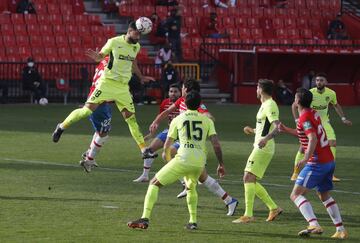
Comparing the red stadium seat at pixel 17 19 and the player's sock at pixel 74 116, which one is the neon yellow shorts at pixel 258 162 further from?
the red stadium seat at pixel 17 19

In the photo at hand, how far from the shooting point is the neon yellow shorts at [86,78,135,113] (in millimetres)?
18734

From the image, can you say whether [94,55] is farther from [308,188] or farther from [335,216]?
[335,216]

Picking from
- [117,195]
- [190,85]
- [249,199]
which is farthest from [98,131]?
[249,199]

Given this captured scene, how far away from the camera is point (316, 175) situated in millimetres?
13367

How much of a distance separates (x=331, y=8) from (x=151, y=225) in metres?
34.9

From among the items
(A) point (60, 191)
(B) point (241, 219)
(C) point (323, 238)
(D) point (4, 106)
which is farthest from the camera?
(D) point (4, 106)

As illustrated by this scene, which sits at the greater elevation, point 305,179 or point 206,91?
point 305,179

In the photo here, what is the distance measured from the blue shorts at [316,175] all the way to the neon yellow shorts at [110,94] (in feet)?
19.5

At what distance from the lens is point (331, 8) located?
47656 mm

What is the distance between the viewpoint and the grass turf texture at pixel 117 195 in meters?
13.4

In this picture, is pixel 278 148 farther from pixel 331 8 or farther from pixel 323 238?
pixel 331 8

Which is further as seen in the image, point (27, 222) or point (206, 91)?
point (206, 91)

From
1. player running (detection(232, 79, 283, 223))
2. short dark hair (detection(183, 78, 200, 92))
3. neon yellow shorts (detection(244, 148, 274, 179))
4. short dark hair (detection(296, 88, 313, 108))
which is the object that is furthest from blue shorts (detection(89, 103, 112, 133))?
short dark hair (detection(296, 88, 313, 108))

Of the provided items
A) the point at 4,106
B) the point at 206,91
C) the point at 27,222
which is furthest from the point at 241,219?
the point at 206,91
